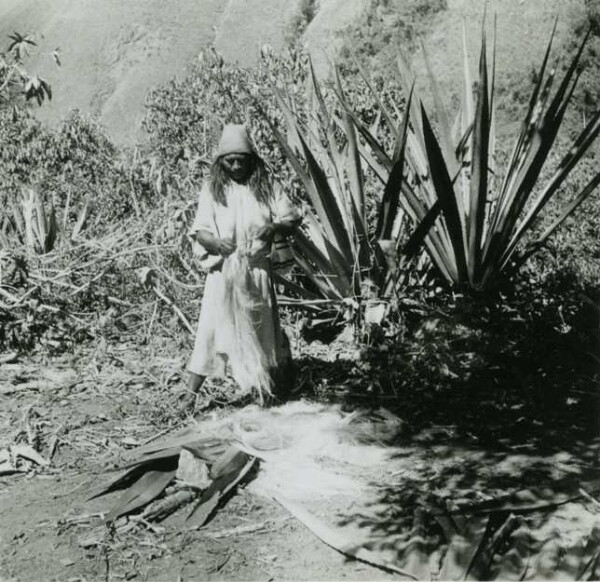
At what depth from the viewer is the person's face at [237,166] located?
14.4 ft

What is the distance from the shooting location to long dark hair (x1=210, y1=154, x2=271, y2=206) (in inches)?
177

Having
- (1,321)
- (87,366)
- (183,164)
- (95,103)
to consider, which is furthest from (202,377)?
(95,103)

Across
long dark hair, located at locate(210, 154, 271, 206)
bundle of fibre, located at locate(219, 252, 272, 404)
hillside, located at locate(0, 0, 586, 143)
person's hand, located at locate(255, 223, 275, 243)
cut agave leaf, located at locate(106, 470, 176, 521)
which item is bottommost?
cut agave leaf, located at locate(106, 470, 176, 521)

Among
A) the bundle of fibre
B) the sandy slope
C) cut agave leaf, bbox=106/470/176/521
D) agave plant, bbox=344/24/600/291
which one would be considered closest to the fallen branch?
cut agave leaf, bbox=106/470/176/521

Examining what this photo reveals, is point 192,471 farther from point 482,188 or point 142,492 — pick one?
point 482,188

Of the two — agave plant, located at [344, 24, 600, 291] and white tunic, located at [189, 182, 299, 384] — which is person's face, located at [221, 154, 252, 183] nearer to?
white tunic, located at [189, 182, 299, 384]

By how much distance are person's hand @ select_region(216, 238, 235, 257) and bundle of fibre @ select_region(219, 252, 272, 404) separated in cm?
3

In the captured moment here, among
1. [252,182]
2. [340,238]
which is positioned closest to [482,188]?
[340,238]

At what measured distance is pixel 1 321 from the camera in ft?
20.6

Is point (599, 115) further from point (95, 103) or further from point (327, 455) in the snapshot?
point (95, 103)

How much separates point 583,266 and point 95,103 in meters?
40.9

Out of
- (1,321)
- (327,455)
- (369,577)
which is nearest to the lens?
(369,577)

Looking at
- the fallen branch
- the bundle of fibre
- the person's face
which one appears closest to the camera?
the fallen branch

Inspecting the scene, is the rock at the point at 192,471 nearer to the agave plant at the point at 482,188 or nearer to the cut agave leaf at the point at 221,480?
the cut agave leaf at the point at 221,480
